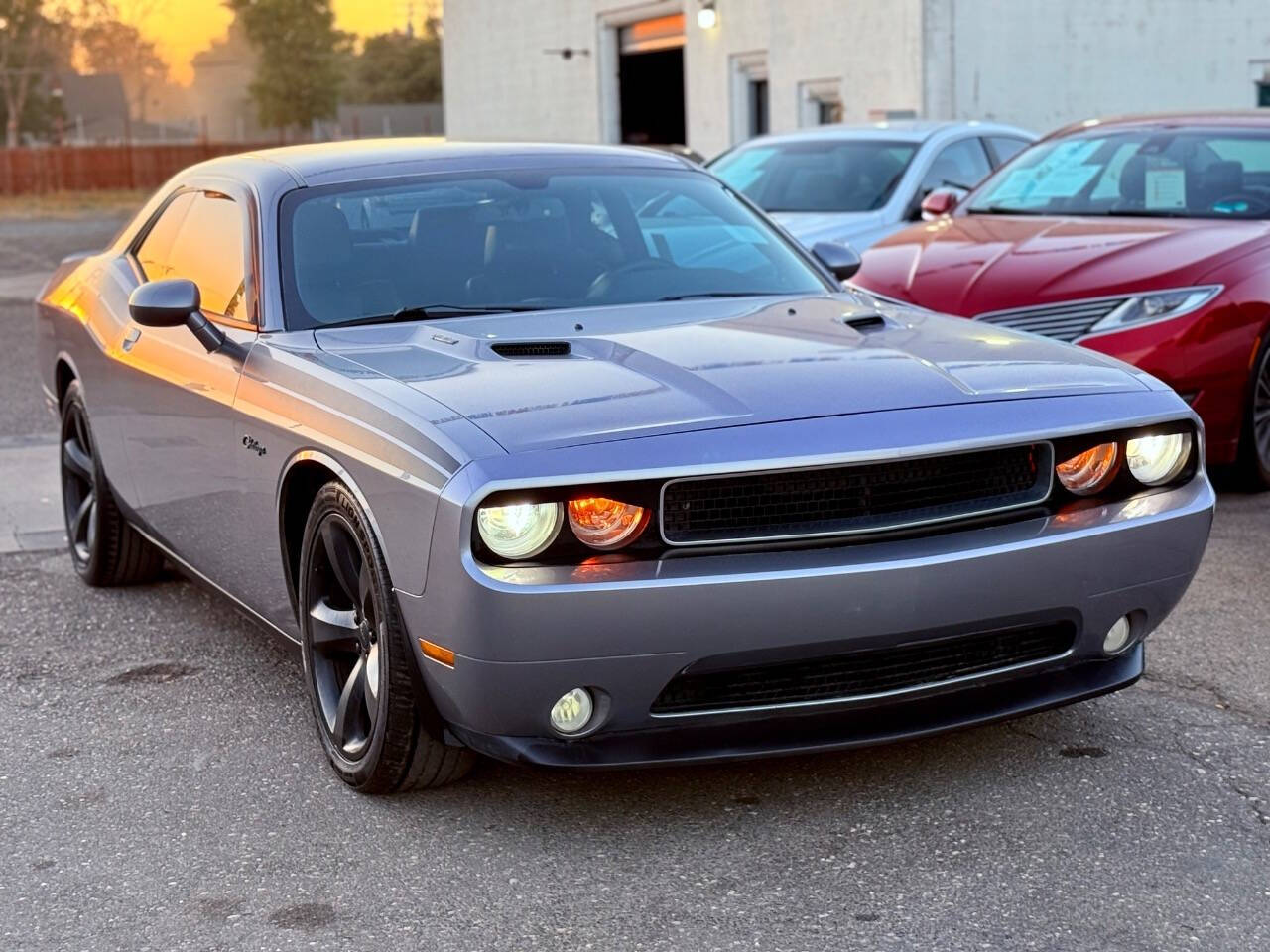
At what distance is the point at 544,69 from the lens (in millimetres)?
31078

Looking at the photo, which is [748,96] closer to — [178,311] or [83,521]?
[83,521]

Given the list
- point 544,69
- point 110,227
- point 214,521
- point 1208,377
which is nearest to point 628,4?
point 544,69

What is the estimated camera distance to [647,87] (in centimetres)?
2941

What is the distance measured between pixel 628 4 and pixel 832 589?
25.7 m

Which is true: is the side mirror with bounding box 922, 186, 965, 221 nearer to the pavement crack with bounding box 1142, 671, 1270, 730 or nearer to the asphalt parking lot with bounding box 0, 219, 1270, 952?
the asphalt parking lot with bounding box 0, 219, 1270, 952

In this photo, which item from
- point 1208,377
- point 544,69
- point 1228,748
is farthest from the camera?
point 544,69

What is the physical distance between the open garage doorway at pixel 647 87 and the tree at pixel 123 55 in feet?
211

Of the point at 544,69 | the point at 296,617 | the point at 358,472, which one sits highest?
the point at 544,69

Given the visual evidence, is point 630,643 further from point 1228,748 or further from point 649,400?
point 1228,748

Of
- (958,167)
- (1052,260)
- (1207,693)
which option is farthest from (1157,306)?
(958,167)

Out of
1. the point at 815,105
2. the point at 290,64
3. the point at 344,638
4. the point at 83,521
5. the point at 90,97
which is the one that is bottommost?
the point at 83,521

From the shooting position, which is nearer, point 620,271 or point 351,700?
point 351,700

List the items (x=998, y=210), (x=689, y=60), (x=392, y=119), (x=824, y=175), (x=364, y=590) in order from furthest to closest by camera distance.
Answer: (x=392, y=119), (x=689, y=60), (x=824, y=175), (x=998, y=210), (x=364, y=590)

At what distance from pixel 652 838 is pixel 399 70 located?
10186 cm
